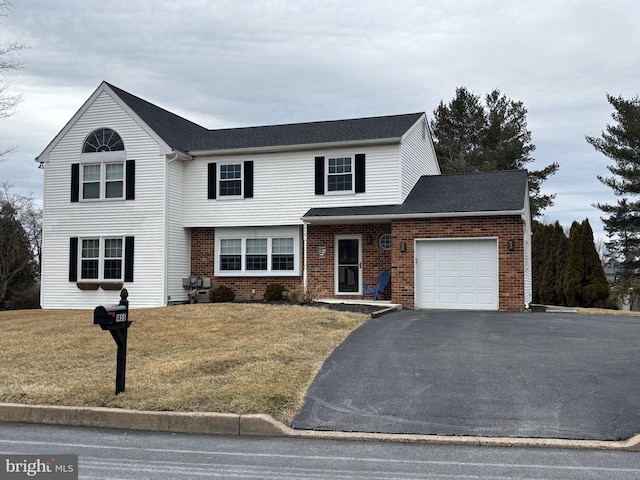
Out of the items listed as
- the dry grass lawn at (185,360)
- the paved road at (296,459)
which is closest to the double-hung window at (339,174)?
the dry grass lawn at (185,360)

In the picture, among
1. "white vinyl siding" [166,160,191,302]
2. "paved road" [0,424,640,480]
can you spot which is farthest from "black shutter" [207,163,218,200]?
"paved road" [0,424,640,480]

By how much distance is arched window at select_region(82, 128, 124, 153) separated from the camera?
21438 mm

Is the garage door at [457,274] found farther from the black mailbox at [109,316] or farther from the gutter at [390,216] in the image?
the black mailbox at [109,316]

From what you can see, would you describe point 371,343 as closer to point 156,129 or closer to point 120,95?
point 156,129

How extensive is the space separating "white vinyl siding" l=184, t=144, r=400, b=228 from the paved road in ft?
45.5

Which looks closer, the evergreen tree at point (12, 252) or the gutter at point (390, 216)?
the gutter at point (390, 216)

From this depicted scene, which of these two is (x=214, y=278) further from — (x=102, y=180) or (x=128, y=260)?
(x=102, y=180)

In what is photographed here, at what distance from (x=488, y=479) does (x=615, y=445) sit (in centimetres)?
181

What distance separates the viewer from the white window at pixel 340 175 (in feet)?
67.1

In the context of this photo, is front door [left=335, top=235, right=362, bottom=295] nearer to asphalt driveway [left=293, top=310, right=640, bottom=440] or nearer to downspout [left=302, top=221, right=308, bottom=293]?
downspout [left=302, top=221, right=308, bottom=293]

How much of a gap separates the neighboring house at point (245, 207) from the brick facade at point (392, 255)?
0.05 m

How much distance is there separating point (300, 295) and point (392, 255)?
3.05 meters

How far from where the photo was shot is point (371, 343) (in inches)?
454

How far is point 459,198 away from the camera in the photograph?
19.2 meters
